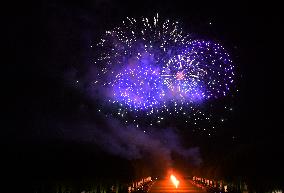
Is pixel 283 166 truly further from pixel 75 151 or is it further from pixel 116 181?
pixel 75 151

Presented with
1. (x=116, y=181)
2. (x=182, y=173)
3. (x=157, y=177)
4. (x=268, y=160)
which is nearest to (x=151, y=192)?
(x=116, y=181)

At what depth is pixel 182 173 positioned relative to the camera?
289ft

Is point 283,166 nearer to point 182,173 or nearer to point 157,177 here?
point 157,177

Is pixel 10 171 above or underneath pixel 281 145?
underneath

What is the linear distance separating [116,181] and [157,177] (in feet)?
132

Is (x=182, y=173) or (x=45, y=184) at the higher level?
(x=182, y=173)

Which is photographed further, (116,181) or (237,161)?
(237,161)

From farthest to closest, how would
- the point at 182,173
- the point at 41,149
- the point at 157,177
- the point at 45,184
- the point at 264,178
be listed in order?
1. the point at 182,173
2. the point at 157,177
3. the point at 41,149
4. the point at 264,178
5. the point at 45,184

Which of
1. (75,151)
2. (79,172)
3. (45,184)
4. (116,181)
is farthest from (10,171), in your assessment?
(75,151)

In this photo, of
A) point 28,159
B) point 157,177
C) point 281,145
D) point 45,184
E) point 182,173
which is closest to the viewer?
point 45,184

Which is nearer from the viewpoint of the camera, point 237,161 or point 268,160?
point 268,160

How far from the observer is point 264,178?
31.5m

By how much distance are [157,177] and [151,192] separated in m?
42.1

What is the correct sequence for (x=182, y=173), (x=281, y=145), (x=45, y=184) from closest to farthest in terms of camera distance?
(x=45, y=184) → (x=281, y=145) → (x=182, y=173)
